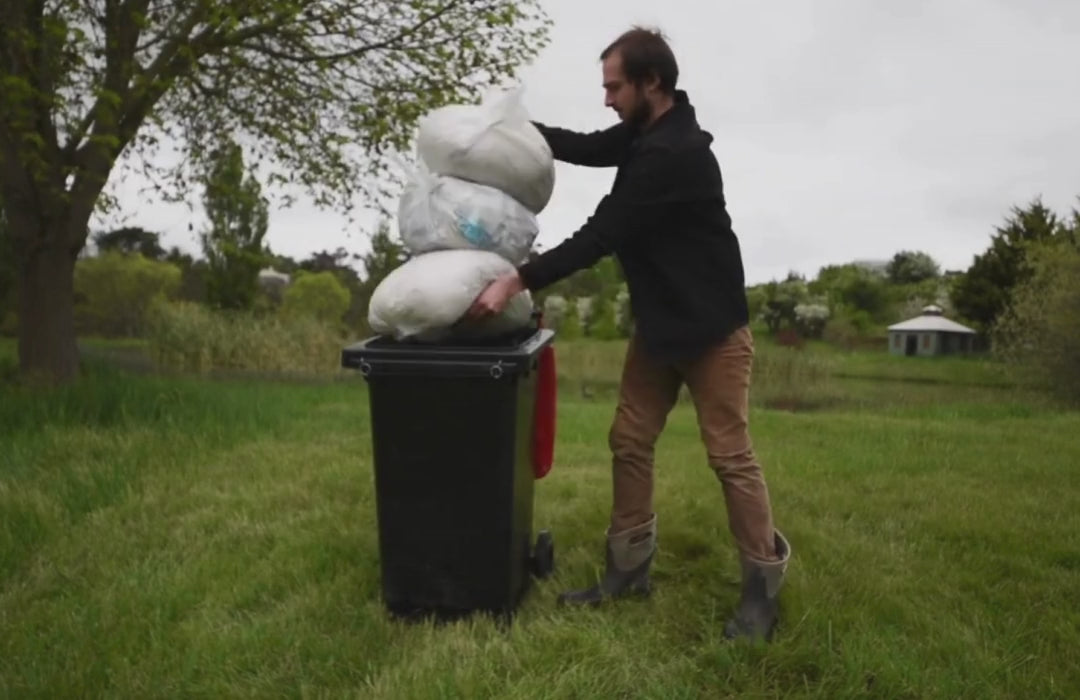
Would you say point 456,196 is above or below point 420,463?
above

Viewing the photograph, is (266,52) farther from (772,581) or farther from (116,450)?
(772,581)

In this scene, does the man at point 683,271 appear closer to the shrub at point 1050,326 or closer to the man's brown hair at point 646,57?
the man's brown hair at point 646,57

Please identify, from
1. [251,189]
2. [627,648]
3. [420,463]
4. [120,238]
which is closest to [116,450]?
[420,463]

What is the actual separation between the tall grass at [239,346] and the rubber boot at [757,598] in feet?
33.6

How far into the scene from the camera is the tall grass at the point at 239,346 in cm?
1301

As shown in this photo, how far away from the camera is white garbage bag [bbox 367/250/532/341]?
9.43 ft

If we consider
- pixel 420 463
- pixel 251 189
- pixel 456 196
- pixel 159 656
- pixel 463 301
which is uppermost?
pixel 251 189

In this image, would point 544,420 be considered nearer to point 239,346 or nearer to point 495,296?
point 495,296

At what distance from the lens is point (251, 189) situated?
968 centimetres

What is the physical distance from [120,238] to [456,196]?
77.1 feet

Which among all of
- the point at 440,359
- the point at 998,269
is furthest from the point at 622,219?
the point at 998,269

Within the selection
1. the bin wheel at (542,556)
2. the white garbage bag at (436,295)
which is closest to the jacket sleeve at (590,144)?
the white garbage bag at (436,295)

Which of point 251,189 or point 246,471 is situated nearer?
point 246,471

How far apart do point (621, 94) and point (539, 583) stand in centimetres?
171
